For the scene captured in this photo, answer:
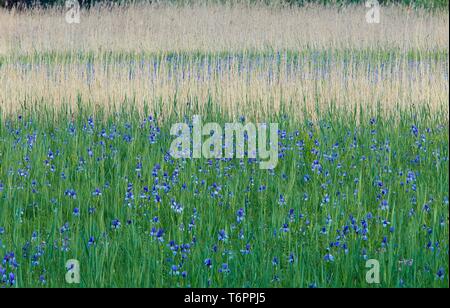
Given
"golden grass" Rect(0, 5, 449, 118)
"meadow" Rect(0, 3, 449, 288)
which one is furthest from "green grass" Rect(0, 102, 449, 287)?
"golden grass" Rect(0, 5, 449, 118)

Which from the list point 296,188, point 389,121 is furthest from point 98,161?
point 389,121

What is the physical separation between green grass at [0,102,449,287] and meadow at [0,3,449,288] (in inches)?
0.6

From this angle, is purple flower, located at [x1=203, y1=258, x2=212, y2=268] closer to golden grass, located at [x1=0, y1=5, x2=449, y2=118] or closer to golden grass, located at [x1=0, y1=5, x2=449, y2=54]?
golden grass, located at [x1=0, y1=5, x2=449, y2=118]

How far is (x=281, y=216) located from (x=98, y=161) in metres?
2.17

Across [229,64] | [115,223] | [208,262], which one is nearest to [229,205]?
[115,223]

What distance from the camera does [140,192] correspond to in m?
5.91

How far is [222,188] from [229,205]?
38 centimetres

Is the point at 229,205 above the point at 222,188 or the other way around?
the other way around

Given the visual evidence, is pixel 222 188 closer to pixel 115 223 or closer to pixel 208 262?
pixel 115 223

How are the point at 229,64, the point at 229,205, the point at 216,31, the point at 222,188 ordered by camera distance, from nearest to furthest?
the point at 229,205
the point at 222,188
the point at 229,64
the point at 216,31

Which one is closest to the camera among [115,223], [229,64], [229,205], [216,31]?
[115,223]

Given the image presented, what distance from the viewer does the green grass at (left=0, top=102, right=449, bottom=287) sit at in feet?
15.0

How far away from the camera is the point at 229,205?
5.73m
